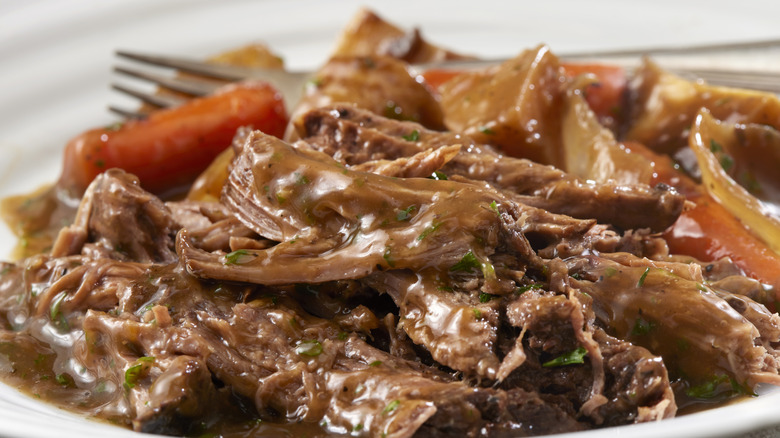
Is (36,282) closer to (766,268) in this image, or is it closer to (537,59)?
(537,59)

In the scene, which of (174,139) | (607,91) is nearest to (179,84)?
(174,139)

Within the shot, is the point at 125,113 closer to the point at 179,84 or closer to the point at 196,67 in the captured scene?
the point at 179,84

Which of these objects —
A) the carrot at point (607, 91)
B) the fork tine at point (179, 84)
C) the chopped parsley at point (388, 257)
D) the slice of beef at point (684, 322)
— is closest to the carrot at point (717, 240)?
the slice of beef at point (684, 322)

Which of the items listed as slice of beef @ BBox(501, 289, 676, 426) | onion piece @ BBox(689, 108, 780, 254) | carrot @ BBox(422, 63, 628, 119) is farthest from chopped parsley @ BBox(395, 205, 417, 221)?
carrot @ BBox(422, 63, 628, 119)

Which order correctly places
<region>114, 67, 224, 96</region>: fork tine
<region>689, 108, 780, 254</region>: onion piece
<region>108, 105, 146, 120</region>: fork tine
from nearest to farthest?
<region>689, 108, 780, 254</region>: onion piece < <region>108, 105, 146, 120</region>: fork tine < <region>114, 67, 224, 96</region>: fork tine

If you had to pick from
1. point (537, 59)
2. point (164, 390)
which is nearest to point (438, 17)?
point (537, 59)

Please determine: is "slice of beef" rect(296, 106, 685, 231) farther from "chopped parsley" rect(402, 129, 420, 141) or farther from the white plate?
the white plate
